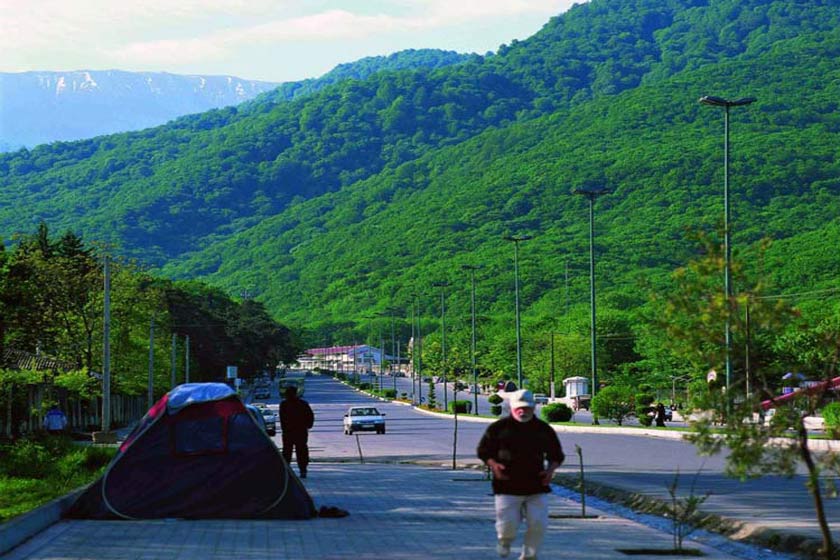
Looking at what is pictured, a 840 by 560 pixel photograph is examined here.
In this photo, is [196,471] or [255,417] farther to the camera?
[255,417]

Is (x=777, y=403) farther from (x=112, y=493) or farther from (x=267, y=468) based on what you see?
(x=112, y=493)

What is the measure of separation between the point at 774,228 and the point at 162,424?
493ft

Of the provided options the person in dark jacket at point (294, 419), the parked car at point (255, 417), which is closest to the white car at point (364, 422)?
the parked car at point (255, 417)

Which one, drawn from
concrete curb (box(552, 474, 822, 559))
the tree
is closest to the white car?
concrete curb (box(552, 474, 822, 559))

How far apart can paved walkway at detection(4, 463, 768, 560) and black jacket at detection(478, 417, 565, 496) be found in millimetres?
1765

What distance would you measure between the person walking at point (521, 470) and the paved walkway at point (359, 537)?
1.65m

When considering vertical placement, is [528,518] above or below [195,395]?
below

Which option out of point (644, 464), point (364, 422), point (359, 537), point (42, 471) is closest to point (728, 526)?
point (359, 537)

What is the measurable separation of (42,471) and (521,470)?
39.7 feet

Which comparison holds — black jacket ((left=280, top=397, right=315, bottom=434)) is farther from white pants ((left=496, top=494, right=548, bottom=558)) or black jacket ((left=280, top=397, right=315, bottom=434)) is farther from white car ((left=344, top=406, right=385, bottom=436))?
white car ((left=344, top=406, right=385, bottom=436))

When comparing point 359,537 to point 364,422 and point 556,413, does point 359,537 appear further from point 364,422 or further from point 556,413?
point 556,413

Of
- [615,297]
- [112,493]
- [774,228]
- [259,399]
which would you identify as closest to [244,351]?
[259,399]

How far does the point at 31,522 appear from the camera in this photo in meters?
14.0

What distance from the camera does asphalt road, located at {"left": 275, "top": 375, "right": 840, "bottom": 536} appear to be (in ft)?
54.9
